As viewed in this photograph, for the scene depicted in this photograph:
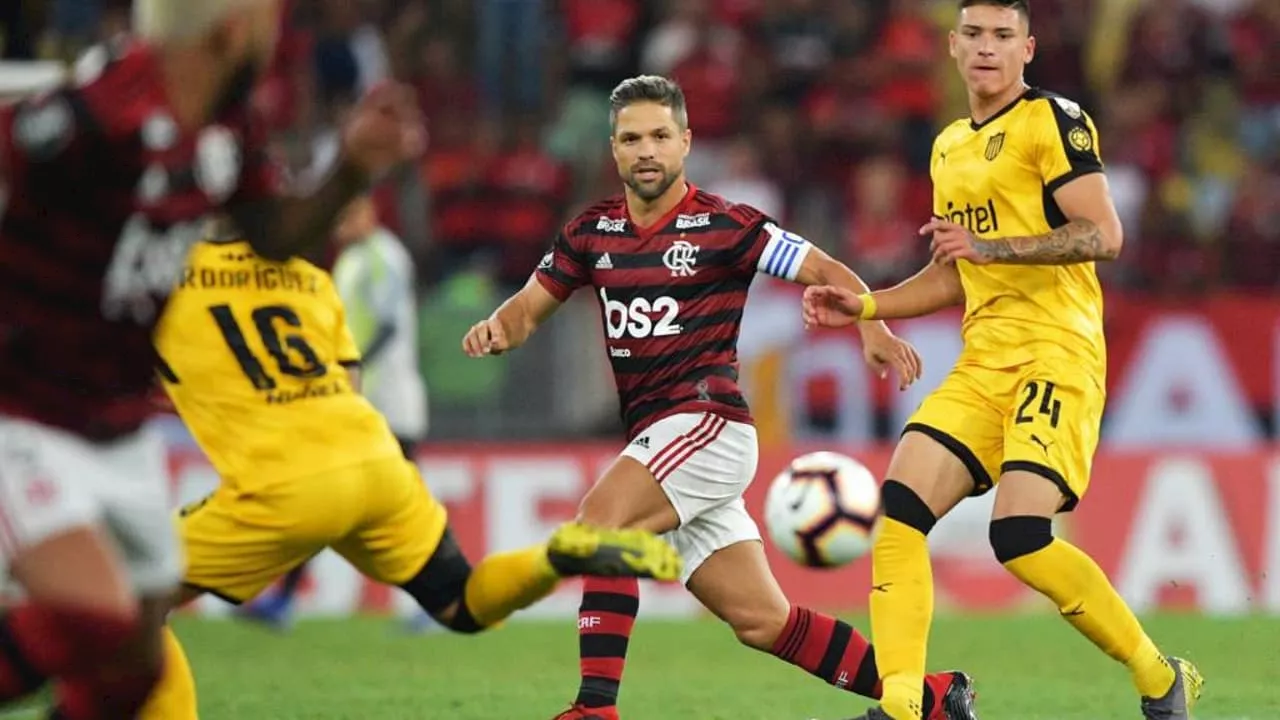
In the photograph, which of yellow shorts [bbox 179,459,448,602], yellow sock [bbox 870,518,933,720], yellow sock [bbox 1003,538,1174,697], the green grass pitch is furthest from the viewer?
the green grass pitch

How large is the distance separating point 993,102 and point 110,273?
3.69m

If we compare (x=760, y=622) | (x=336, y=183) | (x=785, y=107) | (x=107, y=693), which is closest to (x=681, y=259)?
(x=760, y=622)

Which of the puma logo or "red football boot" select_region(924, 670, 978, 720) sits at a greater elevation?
the puma logo

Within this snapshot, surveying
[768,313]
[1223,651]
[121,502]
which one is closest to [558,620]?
[768,313]

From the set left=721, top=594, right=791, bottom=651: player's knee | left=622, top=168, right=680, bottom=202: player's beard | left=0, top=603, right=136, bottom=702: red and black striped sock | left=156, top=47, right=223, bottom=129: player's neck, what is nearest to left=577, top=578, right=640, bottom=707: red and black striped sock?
left=721, top=594, right=791, bottom=651: player's knee

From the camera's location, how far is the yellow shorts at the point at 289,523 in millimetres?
6539

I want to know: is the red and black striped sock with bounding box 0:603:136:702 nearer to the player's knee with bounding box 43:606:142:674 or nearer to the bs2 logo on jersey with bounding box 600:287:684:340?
the player's knee with bounding box 43:606:142:674

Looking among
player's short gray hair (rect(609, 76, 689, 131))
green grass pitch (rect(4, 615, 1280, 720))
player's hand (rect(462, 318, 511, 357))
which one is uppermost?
player's short gray hair (rect(609, 76, 689, 131))

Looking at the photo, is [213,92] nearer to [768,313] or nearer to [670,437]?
[670,437]

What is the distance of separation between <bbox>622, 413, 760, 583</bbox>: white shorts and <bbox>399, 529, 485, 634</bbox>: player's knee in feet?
2.48

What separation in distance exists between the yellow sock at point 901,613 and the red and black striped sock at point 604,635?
870mm

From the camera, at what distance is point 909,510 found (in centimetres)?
730

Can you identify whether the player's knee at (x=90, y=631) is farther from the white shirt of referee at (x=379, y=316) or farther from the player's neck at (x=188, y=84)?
the white shirt of referee at (x=379, y=316)

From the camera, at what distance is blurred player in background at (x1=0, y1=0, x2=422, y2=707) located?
5117mm
